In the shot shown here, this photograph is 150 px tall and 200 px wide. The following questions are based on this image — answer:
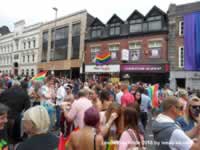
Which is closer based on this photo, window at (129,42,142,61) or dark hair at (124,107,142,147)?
dark hair at (124,107,142,147)

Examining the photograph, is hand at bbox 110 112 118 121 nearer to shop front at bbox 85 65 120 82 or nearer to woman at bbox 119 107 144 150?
woman at bbox 119 107 144 150

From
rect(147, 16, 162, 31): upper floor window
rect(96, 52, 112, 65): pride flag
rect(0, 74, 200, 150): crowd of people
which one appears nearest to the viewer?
rect(0, 74, 200, 150): crowd of people

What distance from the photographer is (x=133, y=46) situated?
27.0 metres

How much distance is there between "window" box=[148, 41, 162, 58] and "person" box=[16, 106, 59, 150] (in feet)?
75.3

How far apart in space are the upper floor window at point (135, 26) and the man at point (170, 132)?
79.6ft

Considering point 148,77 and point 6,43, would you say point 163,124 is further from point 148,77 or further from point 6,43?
point 6,43

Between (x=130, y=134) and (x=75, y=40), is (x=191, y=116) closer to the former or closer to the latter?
(x=130, y=134)

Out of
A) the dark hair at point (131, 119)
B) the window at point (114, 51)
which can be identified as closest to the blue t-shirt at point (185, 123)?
the dark hair at point (131, 119)

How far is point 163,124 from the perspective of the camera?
292 centimetres

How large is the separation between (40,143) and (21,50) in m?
44.9

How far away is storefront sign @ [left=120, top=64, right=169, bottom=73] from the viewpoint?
78.7ft

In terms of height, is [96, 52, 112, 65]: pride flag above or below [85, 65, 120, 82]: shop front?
above

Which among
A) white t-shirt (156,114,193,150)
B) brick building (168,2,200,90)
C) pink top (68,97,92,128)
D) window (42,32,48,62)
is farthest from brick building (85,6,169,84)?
white t-shirt (156,114,193,150)

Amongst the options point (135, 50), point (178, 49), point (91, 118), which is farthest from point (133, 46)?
point (91, 118)
